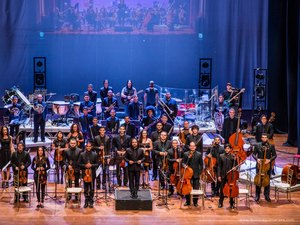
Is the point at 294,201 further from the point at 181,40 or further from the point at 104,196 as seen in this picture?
the point at 181,40

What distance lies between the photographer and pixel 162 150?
14.0m

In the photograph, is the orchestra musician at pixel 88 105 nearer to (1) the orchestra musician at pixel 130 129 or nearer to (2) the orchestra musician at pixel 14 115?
(2) the orchestra musician at pixel 14 115

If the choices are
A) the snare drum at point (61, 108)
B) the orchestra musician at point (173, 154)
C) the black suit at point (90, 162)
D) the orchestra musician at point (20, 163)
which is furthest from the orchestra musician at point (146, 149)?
the snare drum at point (61, 108)

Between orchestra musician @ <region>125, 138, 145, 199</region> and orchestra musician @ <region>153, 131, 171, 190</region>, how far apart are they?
2.21ft

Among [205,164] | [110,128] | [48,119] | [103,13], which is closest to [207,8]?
[103,13]

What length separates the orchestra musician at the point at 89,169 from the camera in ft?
42.7

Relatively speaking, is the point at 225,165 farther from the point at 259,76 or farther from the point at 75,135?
the point at 259,76

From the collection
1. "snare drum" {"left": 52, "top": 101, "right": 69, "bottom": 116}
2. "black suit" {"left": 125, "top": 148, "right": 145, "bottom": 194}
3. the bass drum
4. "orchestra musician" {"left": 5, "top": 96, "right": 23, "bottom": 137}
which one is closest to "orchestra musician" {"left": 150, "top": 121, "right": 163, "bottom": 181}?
"black suit" {"left": 125, "top": 148, "right": 145, "bottom": 194}

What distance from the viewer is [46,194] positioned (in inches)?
548

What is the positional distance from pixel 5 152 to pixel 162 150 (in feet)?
12.3

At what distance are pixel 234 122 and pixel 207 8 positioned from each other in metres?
8.73

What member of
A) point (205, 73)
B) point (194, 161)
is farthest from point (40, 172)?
point (205, 73)

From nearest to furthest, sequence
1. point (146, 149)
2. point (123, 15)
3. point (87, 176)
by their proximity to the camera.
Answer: point (87, 176), point (146, 149), point (123, 15)

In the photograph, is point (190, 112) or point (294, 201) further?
point (190, 112)
